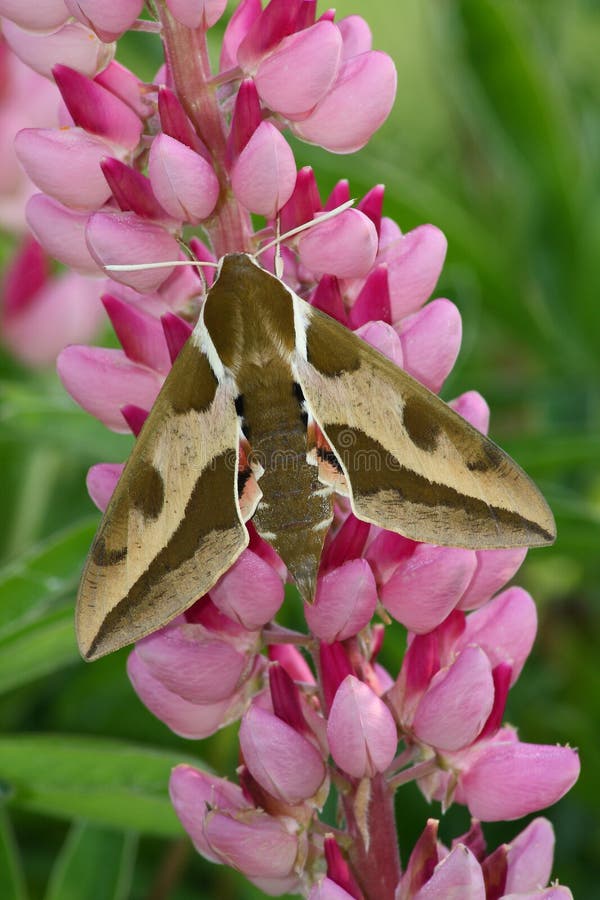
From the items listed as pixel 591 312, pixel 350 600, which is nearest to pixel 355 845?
pixel 350 600

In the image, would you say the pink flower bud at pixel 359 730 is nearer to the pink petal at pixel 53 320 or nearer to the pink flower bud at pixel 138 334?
the pink flower bud at pixel 138 334

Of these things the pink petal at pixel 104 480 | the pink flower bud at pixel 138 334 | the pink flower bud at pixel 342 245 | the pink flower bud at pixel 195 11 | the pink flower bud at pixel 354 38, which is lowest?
the pink petal at pixel 104 480

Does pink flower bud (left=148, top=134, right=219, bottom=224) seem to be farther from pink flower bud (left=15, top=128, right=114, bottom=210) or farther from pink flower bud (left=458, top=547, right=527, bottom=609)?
pink flower bud (left=458, top=547, right=527, bottom=609)

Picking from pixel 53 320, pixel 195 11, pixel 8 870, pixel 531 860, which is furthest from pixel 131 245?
pixel 53 320

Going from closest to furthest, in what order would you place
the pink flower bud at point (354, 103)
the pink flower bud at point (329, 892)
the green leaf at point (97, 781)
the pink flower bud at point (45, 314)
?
the pink flower bud at point (329, 892) < the pink flower bud at point (354, 103) < the green leaf at point (97, 781) < the pink flower bud at point (45, 314)

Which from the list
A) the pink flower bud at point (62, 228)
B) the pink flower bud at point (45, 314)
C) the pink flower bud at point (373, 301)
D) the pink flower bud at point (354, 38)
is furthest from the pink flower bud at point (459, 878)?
the pink flower bud at point (45, 314)

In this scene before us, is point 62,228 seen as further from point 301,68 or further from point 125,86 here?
point 301,68

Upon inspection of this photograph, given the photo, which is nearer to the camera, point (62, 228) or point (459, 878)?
point (459, 878)
